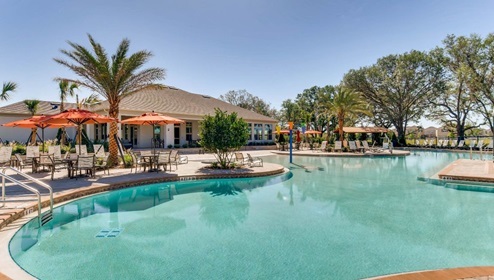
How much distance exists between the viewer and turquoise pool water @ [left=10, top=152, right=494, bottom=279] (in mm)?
4074

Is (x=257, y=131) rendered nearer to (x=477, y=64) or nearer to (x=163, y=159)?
(x=163, y=159)

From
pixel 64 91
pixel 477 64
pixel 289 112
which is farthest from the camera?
pixel 289 112

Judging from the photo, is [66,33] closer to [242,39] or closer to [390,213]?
[242,39]

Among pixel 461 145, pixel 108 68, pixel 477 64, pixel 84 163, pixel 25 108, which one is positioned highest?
pixel 477 64

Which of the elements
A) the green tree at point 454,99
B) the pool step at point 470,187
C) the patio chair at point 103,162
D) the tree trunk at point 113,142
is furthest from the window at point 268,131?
the pool step at point 470,187

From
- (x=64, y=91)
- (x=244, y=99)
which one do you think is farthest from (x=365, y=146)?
(x=244, y=99)

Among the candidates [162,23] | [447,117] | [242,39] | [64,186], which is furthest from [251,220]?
[447,117]

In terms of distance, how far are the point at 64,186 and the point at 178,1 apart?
36.7ft

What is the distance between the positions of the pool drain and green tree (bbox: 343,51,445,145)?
39.5 m

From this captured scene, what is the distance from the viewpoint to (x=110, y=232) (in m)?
5.57

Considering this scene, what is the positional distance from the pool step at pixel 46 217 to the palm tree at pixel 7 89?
13.0 m

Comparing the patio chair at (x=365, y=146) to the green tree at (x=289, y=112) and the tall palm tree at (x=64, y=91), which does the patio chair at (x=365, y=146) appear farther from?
the tall palm tree at (x=64, y=91)

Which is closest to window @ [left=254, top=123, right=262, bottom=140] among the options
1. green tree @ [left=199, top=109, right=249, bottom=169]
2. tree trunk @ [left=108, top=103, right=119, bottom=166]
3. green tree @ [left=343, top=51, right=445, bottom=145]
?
green tree @ [left=343, top=51, right=445, bottom=145]

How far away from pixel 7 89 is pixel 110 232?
14.7m
